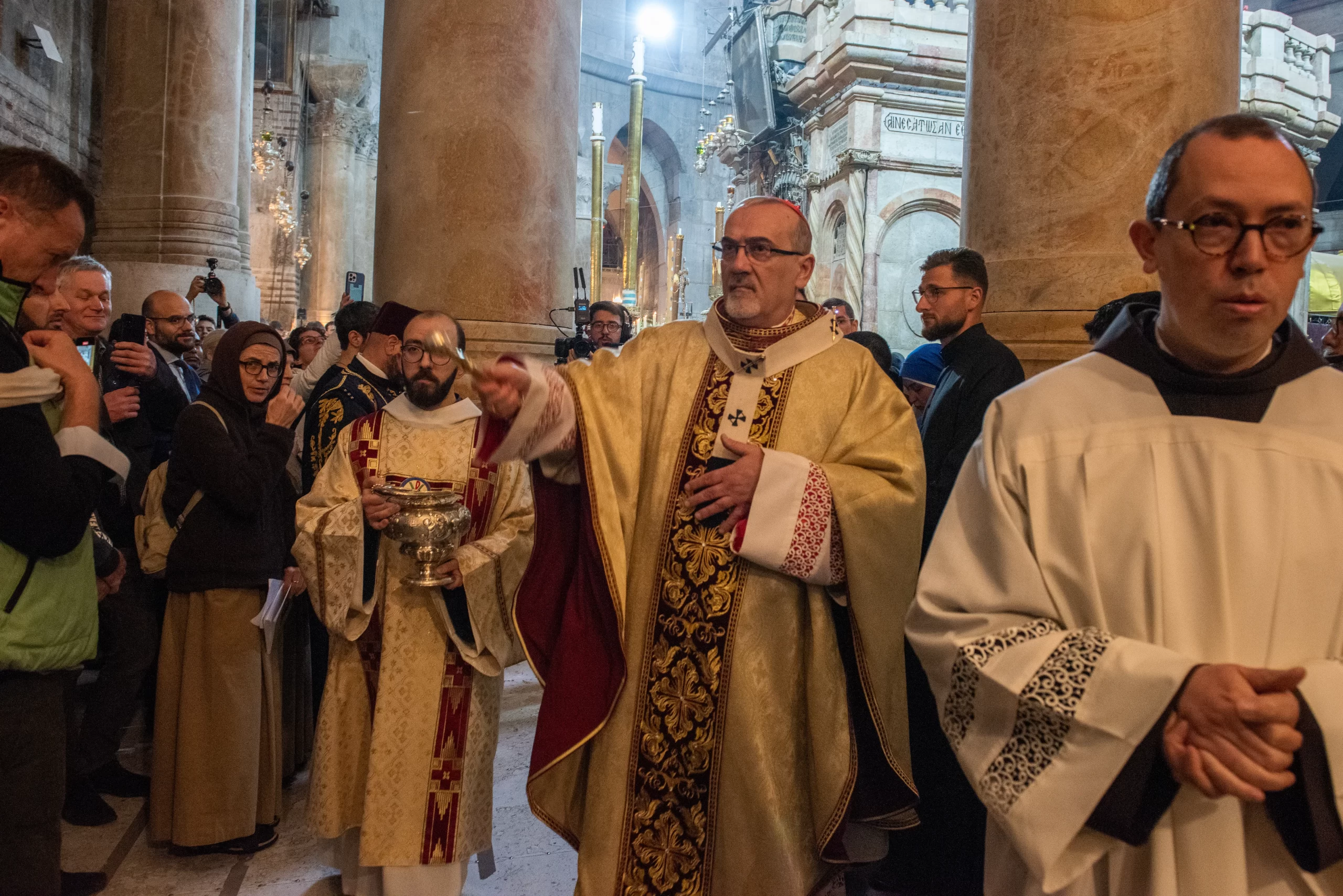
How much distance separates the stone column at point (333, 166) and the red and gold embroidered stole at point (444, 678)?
13975 mm

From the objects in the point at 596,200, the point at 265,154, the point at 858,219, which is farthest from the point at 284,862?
the point at 596,200

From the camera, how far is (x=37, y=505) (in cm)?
240

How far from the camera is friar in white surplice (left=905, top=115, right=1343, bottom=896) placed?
1487mm

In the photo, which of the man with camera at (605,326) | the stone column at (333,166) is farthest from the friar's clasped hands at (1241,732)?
the stone column at (333,166)

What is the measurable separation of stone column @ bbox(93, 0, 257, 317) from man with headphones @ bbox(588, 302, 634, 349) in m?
3.50

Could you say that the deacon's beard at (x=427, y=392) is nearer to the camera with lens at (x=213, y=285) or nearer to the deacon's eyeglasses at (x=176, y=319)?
the deacon's eyeglasses at (x=176, y=319)

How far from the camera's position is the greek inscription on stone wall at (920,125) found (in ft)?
47.9

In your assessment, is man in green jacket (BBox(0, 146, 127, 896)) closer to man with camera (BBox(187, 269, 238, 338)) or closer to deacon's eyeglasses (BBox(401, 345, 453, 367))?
deacon's eyeglasses (BBox(401, 345, 453, 367))

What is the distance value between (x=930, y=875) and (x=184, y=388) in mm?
4014

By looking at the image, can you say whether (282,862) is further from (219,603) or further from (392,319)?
(392,319)

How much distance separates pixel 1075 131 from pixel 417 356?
230 cm

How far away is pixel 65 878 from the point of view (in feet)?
11.6

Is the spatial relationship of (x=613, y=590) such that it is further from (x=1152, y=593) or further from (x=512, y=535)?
(x=1152, y=593)

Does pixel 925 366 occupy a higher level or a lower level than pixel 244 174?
lower
